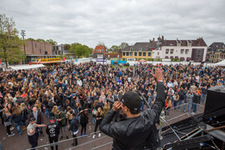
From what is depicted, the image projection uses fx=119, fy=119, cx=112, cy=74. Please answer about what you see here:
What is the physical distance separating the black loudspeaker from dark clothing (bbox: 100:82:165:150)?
220 cm

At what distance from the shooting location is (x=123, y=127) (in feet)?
4.80

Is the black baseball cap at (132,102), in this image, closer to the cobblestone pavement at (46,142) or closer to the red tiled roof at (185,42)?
Result: the cobblestone pavement at (46,142)

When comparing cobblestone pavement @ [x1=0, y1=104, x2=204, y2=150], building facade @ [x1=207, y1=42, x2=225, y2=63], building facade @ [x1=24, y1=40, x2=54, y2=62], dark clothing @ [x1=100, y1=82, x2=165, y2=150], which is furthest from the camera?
building facade @ [x1=207, y1=42, x2=225, y2=63]

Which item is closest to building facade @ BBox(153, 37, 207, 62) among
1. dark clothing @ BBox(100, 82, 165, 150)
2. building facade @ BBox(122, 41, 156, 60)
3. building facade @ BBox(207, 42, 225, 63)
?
building facade @ BBox(122, 41, 156, 60)

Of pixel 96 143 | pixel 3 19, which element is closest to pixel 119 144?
pixel 96 143

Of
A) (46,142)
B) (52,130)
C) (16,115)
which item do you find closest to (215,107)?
(52,130)

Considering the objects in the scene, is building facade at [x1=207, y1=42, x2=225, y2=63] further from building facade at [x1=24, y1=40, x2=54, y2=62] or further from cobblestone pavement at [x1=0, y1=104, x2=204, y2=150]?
building facade at [x1=24, y1=40, x2=54, y2=62]

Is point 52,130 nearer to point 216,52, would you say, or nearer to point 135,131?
point 135,131

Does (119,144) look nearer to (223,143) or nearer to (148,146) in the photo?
(148,146)

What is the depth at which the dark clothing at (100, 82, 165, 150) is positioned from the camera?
4.71 feet

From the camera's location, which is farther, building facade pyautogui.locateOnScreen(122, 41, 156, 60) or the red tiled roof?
building facade pyautogui.locateOnScreen(122, 41, 156, 60)

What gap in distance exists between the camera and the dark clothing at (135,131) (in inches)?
56.5

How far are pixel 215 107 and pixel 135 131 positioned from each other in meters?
2.77

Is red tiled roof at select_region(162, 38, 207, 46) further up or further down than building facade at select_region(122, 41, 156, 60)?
further up
